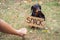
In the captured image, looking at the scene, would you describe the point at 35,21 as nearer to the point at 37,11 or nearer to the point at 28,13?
the point at 37,11

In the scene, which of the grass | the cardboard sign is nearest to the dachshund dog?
the cardboard sign

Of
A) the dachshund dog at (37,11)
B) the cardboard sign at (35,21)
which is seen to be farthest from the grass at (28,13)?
the dachshund dog at (37,11)

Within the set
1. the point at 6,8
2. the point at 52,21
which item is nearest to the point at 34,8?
the point at 52,21

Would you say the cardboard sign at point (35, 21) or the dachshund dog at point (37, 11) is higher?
the dachshund dog at point (37, 11)

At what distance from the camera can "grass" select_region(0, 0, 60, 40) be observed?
392 centimetres

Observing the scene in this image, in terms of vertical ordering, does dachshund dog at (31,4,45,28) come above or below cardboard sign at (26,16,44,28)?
above

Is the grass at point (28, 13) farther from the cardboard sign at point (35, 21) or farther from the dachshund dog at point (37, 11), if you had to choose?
the dachshund dog at point (37, 11)

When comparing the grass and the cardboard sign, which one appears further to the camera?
the cardboard sign

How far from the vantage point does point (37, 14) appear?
4250mm

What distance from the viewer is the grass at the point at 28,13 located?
154 inches

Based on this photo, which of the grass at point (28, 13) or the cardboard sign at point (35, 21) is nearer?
the grass at point (28, 13)

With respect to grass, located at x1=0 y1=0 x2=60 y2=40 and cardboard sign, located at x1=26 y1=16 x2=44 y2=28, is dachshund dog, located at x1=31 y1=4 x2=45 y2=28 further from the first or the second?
grass, located at x1=0 y1=0 x2=60 y2=40

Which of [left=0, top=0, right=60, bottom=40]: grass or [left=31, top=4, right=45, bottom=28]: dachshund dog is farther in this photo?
[left=31, top=4, right=45, bottom=28]: dachshund dog

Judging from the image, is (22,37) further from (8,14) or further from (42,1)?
(42,1)
